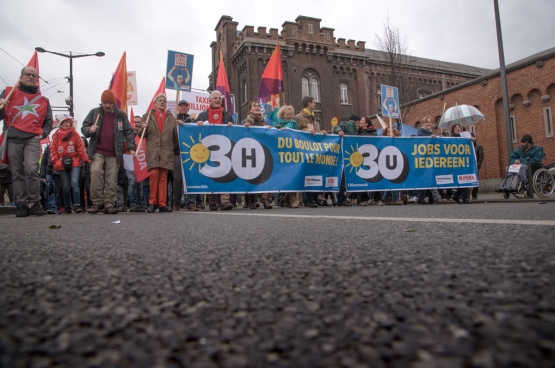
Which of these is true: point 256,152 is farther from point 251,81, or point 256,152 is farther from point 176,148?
point 251,81

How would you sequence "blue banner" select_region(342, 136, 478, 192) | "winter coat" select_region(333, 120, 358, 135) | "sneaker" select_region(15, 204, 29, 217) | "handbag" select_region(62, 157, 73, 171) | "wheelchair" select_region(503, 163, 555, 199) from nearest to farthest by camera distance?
"sneaker" select_region(15, 204, 29, 217) → "handbag" select_region(62, 157, 73, 171) → "blue banner" select_region(342, 136, 478, 192) → "winter coat" select_region(333, 120, 358, 135) → "wheelchair" select_region(503, 163, 555, 199)

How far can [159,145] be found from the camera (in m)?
7.18

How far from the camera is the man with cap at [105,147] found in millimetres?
6891

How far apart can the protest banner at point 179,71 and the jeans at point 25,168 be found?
10.4 ft

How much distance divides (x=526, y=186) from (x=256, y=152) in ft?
23.2

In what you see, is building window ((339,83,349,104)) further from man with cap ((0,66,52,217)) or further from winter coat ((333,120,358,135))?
man with cap ((0,66,52,217))

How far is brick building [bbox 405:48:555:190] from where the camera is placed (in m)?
18.7

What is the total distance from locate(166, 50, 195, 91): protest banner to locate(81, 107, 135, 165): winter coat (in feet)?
5.40

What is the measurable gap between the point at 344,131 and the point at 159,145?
14.0 ft

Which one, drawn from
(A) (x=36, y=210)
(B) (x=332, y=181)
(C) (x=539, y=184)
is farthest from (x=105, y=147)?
(C) (x=539, y=184)

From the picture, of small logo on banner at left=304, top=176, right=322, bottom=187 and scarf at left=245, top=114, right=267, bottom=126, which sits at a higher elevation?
scarf at left=245, top=114, right=267, bottom=126

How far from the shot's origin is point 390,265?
120 centimetres

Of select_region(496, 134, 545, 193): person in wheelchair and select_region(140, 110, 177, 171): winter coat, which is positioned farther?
select_region(496, 134, 545, 193): person in wheelchair

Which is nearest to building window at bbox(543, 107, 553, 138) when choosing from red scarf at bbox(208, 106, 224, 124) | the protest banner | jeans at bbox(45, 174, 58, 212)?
red scarf at bbox(208, 106, 224, 124)
